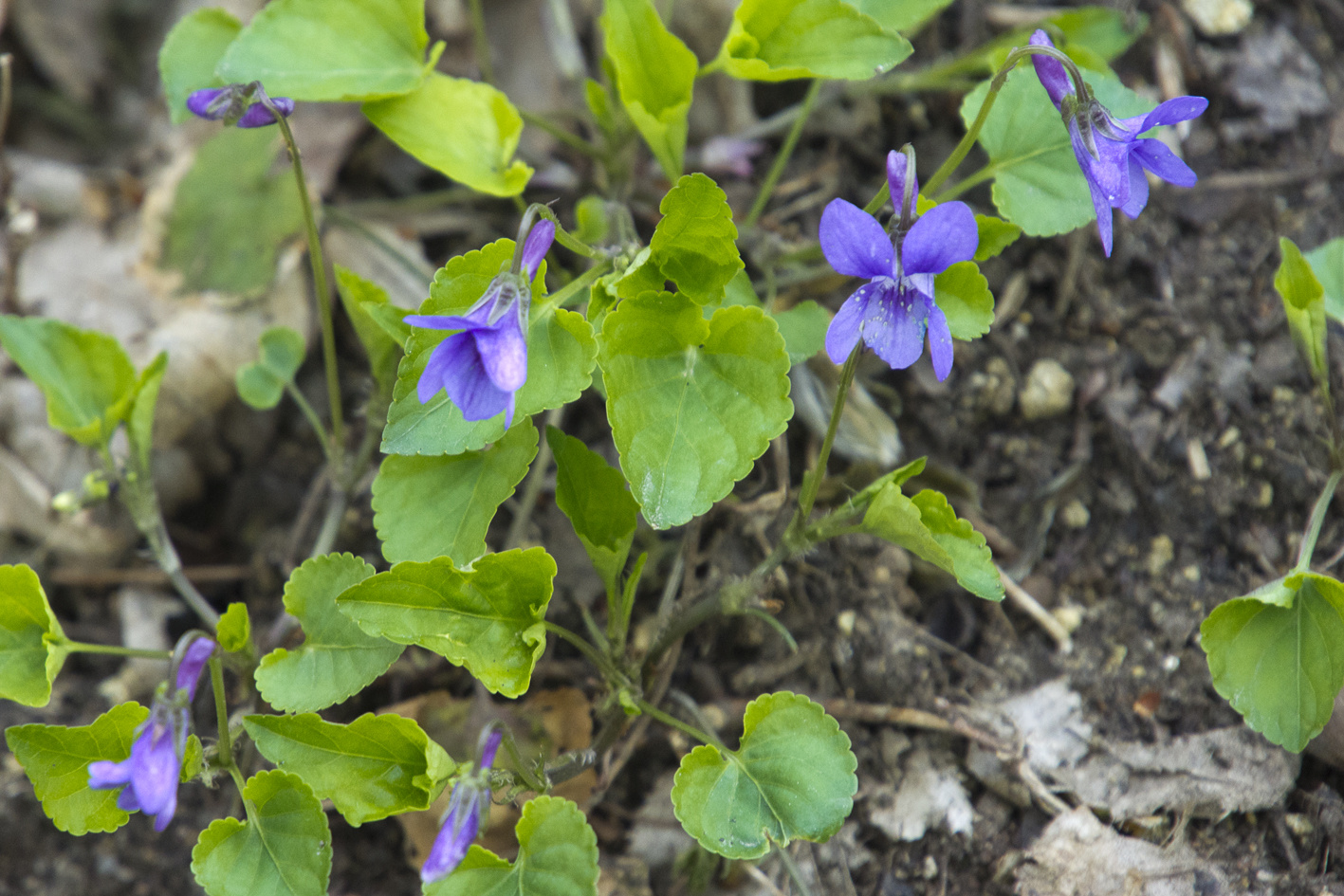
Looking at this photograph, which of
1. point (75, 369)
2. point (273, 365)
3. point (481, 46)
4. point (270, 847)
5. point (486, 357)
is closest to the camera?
point (486, 357)

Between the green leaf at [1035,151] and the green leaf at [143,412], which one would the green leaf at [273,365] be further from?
the green leaf at [1035,151]

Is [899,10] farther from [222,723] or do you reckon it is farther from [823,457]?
[222,723]

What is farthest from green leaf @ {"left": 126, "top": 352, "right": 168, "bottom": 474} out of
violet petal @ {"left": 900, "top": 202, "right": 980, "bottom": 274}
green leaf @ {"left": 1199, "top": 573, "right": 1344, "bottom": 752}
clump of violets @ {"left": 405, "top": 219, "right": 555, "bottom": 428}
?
green leaf @ {"left": 1199, "top": 573, "right": 1344, "bottom": 752}

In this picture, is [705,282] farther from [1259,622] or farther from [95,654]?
[95,654]

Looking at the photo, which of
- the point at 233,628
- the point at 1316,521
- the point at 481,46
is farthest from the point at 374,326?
the point at 1316,521

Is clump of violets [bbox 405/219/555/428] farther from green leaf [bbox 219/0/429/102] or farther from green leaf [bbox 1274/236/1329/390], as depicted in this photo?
green leaf [bbox 1274/236/1329/390]

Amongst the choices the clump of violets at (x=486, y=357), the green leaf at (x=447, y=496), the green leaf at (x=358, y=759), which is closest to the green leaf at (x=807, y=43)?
the clump of violets at (x=486, y=357)
